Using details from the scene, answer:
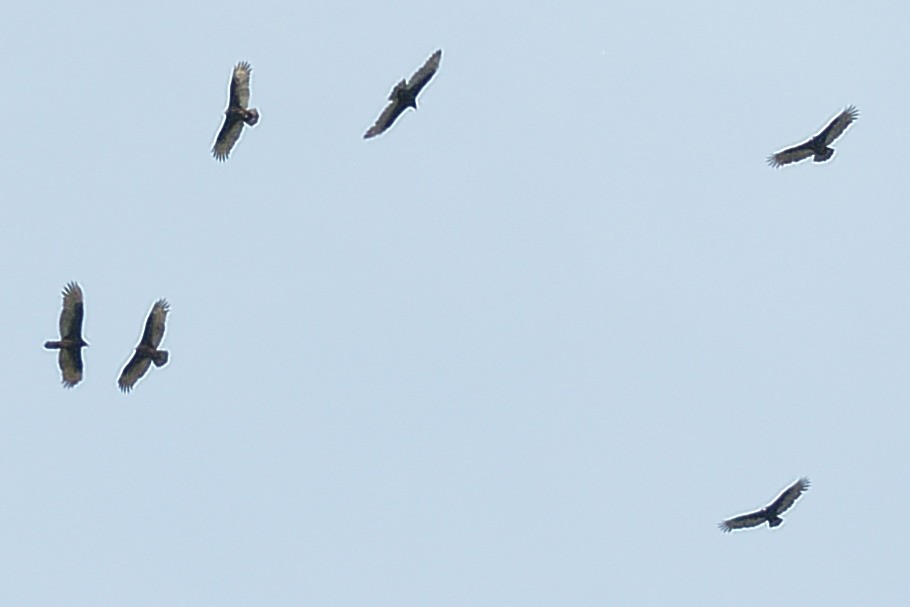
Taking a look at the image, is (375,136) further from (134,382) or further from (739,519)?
(739,519)

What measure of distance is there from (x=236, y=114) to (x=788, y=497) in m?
19.0

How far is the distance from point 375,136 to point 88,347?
30.0 ft

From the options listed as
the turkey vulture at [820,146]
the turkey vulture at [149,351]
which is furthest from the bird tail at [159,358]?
the turkey vulture at [820,146]

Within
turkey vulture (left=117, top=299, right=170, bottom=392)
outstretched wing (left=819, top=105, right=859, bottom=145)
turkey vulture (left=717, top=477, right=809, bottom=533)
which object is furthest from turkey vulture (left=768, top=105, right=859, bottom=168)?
turkey vulture (left=117, top=299, right=170, bottom=392)

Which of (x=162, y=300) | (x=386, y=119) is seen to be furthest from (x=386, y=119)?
(x=162, y=300)

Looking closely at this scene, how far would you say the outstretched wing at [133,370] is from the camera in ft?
144

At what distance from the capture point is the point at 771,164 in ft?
155

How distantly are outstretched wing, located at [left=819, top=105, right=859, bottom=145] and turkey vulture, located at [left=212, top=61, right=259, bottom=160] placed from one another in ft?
50.3

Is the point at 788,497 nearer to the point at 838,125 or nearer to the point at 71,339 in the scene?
the point at 838,125

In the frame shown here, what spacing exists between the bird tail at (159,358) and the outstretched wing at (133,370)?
196 millimetres

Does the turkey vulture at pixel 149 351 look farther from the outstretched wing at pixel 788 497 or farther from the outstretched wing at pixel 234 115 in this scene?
the outstretched wing at pixel 788 497

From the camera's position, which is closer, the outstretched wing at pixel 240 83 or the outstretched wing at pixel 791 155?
the outstretched wing at pixel 240 83

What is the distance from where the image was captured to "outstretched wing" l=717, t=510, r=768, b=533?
4904 cm

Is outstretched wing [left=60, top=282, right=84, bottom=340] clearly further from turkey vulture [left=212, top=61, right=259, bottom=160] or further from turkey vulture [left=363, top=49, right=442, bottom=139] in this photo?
turkey vulture [left=363, top=49, right=442, bottom=139]
